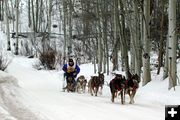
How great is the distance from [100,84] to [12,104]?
6.06 meters

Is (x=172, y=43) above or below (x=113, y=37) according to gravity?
above

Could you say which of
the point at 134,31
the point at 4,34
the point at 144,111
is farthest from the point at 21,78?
the point at 4,34

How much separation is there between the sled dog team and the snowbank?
8.93 ft

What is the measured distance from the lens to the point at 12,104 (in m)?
9.42

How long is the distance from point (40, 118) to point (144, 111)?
302cm

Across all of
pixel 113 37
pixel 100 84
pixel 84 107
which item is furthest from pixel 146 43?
pixel 113 37

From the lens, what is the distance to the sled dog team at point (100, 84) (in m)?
11.9

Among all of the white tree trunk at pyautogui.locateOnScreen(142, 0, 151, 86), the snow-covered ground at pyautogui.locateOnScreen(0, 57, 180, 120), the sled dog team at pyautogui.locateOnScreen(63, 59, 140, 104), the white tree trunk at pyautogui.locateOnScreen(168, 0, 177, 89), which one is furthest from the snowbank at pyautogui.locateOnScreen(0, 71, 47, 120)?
the white tree trunk at pyautogui.locateOnScreen(142, 0, 151, 86)

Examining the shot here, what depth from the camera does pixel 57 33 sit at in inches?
1902

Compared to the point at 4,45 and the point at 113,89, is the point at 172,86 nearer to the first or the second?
the point at 113,89

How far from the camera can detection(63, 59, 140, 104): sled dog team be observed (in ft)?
39.1

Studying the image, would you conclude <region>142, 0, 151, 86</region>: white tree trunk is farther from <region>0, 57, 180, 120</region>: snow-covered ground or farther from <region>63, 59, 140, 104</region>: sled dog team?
<region>0, 57, 180, 120</region>: snow-covered ground

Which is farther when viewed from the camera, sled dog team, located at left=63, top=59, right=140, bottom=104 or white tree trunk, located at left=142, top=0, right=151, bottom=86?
white tree trunk, located at left=142, top=0, right=151, bottom=86

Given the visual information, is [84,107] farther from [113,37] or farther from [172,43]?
[113,37]
